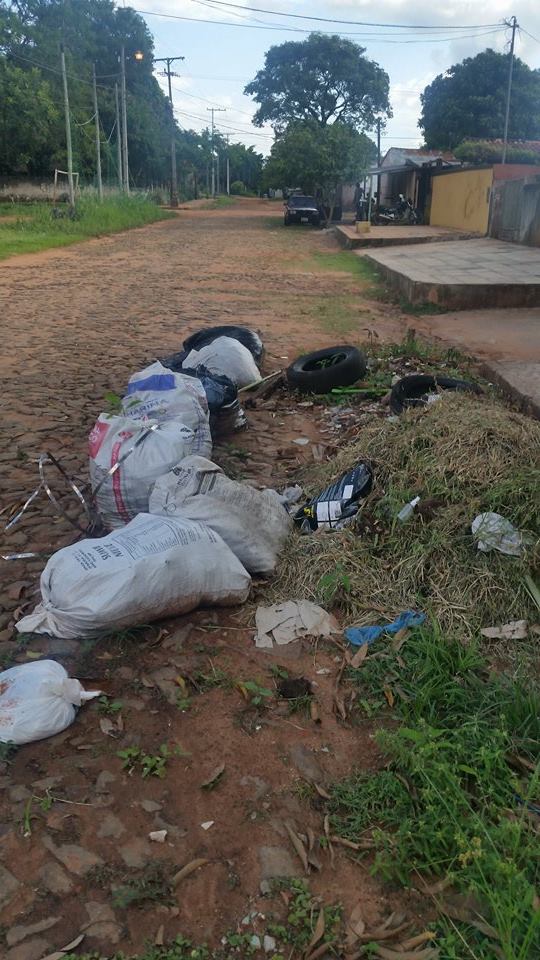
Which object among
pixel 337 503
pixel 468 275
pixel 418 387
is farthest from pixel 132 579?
pixel 468 275

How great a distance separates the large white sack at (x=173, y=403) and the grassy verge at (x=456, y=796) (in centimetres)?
165

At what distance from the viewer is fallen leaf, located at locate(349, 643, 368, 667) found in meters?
2.58

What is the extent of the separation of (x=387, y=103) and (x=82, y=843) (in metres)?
65.1

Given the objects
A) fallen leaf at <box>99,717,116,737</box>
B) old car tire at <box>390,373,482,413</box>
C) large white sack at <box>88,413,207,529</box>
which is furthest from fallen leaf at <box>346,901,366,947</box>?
old car tire at <box>390,373,482,413</box>

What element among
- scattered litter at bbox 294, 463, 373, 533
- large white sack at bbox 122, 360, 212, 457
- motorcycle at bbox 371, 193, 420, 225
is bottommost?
scattered litter at bbox 294, 463, 373, 533

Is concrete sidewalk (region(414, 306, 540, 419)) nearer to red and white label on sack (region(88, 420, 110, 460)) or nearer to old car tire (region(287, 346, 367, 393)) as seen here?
old car tire (region(287, 346, 367, 393))

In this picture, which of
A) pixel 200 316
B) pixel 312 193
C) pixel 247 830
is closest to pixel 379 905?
pixel 247 830

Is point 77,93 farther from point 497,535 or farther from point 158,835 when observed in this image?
point 158,835

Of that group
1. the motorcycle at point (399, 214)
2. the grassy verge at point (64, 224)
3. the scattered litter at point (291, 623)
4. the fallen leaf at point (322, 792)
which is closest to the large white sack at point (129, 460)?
the scattered litter at point (291, 623)

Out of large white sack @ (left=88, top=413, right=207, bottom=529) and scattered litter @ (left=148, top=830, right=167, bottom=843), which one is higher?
large white sack @ (left=88, top=413, right=207, bottom=529)

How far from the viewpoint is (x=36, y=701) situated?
7.27 feet

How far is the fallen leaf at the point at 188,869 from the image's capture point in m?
1.81

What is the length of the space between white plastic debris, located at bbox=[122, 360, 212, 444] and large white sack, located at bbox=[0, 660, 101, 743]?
1.56 m

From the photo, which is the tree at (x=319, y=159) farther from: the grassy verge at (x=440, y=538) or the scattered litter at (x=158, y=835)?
the scattered litter at (x=158, y=835)
